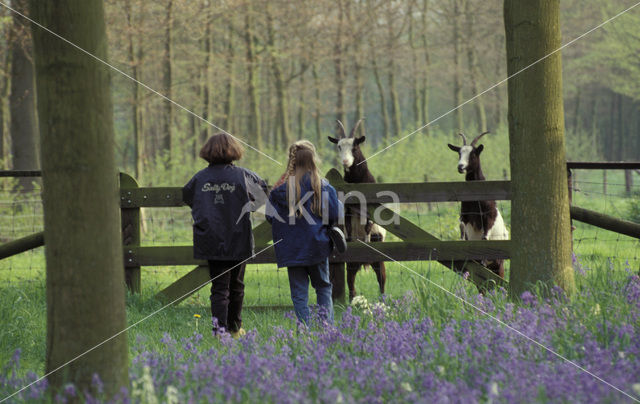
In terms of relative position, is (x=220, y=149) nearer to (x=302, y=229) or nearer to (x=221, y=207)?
(x=221, y=207)

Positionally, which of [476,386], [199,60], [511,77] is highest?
[199,60]

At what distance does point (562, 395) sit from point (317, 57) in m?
22.8

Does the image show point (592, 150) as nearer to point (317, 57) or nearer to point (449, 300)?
point (317, 57)

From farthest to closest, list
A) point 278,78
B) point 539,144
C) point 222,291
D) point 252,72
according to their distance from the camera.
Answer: point 278,78
point 252,72
point 222,291
point 539,144

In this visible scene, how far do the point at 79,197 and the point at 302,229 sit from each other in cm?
274

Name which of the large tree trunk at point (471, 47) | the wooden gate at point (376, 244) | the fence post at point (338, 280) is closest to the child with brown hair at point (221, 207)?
the wooden gate at point (376, 244)

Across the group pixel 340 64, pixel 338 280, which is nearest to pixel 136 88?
pixel 340 64

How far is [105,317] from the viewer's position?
12.3 feet

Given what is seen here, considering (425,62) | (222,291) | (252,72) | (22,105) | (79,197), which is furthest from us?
(425,62)

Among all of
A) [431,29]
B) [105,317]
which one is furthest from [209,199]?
[431,29]

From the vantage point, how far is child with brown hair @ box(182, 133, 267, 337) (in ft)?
21.1

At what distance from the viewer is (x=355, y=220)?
8.59 meters

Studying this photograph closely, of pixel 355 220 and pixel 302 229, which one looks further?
pixel 355 220

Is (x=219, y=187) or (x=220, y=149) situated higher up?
(x=220, y=149)
